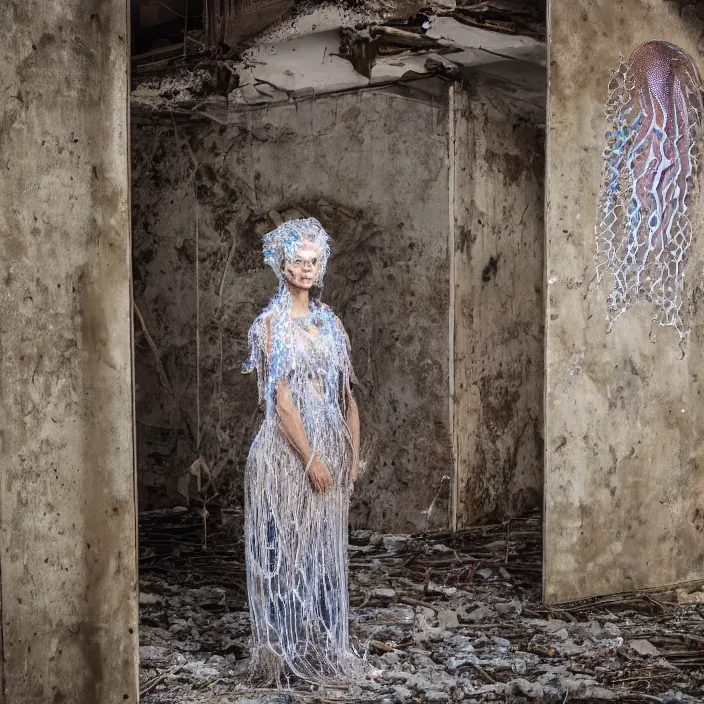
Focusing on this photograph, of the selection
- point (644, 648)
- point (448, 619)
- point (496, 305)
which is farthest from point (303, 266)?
point (496, 305)

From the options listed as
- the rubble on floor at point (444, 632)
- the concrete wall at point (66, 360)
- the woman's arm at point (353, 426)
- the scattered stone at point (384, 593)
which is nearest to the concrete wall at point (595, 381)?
the rubble on floor at point (444, 632)

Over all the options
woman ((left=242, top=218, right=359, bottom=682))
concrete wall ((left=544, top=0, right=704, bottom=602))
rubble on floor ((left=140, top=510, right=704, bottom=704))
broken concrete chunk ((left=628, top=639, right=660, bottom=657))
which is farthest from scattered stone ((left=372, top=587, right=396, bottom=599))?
broken concrete chunk ((left=628, top=639, right=660, bottom=657))

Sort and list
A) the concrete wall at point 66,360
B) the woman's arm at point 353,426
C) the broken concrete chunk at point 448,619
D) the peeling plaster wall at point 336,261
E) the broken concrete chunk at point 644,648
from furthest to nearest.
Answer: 1. the peeling plaster wall at point 336,261
2. the broken concrete chunk at point 448,619
3. the broken concrete chunk at point 644,648
4. the woman's arm at point 353,426
5. the concrete wall at point 66,360

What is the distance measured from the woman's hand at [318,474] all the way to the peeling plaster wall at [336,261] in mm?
2653

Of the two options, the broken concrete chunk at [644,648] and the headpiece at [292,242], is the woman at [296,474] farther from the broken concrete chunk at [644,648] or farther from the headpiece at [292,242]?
the broken concrete chunk at [644,648]

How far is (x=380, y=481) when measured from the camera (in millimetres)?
6375

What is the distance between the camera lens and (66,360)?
124 inches

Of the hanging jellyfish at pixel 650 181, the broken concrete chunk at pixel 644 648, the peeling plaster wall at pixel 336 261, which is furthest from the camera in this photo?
the peeling plaster wall at pixel 336 261

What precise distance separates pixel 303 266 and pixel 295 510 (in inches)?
38.0

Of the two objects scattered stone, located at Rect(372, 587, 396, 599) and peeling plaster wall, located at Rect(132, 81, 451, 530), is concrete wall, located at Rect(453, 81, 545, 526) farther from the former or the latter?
scattered stone, located at Rect(372, 587, 396, 599)

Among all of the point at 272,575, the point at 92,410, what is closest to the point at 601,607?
the point at 272,575

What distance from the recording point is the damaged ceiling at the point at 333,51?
5.07m

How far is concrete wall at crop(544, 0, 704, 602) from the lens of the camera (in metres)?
4.58

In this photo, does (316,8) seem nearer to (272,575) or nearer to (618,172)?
(618,172)
